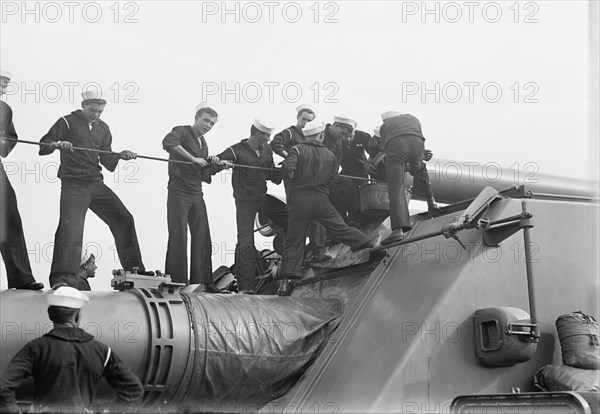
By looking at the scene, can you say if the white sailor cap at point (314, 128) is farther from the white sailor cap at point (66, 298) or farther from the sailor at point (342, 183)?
the white sailor cap at point (66, 298)

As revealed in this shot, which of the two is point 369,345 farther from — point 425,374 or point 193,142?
point 193,142

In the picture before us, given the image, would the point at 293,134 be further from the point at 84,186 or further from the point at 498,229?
the point at 498,229

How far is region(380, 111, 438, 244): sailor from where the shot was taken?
788cm

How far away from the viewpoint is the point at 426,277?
23.6 ft

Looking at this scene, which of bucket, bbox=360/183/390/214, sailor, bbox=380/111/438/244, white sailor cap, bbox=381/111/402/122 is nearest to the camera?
sailor, bbox=380/111/438/244

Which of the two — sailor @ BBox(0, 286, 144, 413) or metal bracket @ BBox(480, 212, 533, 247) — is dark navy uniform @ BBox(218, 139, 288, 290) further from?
sailor @ BBox(0, 286, 144, 413)

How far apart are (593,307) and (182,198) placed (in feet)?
11.7

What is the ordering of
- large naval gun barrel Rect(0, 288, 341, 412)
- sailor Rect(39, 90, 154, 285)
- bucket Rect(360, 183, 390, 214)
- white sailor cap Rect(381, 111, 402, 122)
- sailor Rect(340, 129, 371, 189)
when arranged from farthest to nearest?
sailor Rect(340, 129, 371, 189), white sailor cap Rect(381, 111, 402, 122), bucket Rect(360, 183, 390, 214), sailor Rect(39, 90, 154, 285), large naval gun barrel Rect(0, 288, 341, 412)

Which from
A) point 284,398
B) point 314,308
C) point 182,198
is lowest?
point 284,398

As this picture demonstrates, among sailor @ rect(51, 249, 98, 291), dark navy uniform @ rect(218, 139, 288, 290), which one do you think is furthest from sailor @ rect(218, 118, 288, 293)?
sailor @ rect(51, 249, 98, 291)

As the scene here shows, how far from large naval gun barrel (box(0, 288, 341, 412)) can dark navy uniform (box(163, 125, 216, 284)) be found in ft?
4.44

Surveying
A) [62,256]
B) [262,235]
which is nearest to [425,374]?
[62,256]

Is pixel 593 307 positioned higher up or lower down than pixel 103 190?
lower down

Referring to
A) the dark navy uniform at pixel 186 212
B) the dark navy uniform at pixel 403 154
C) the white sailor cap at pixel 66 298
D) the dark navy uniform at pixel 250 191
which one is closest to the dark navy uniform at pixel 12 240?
the white sailor cap at pixel 66 298
